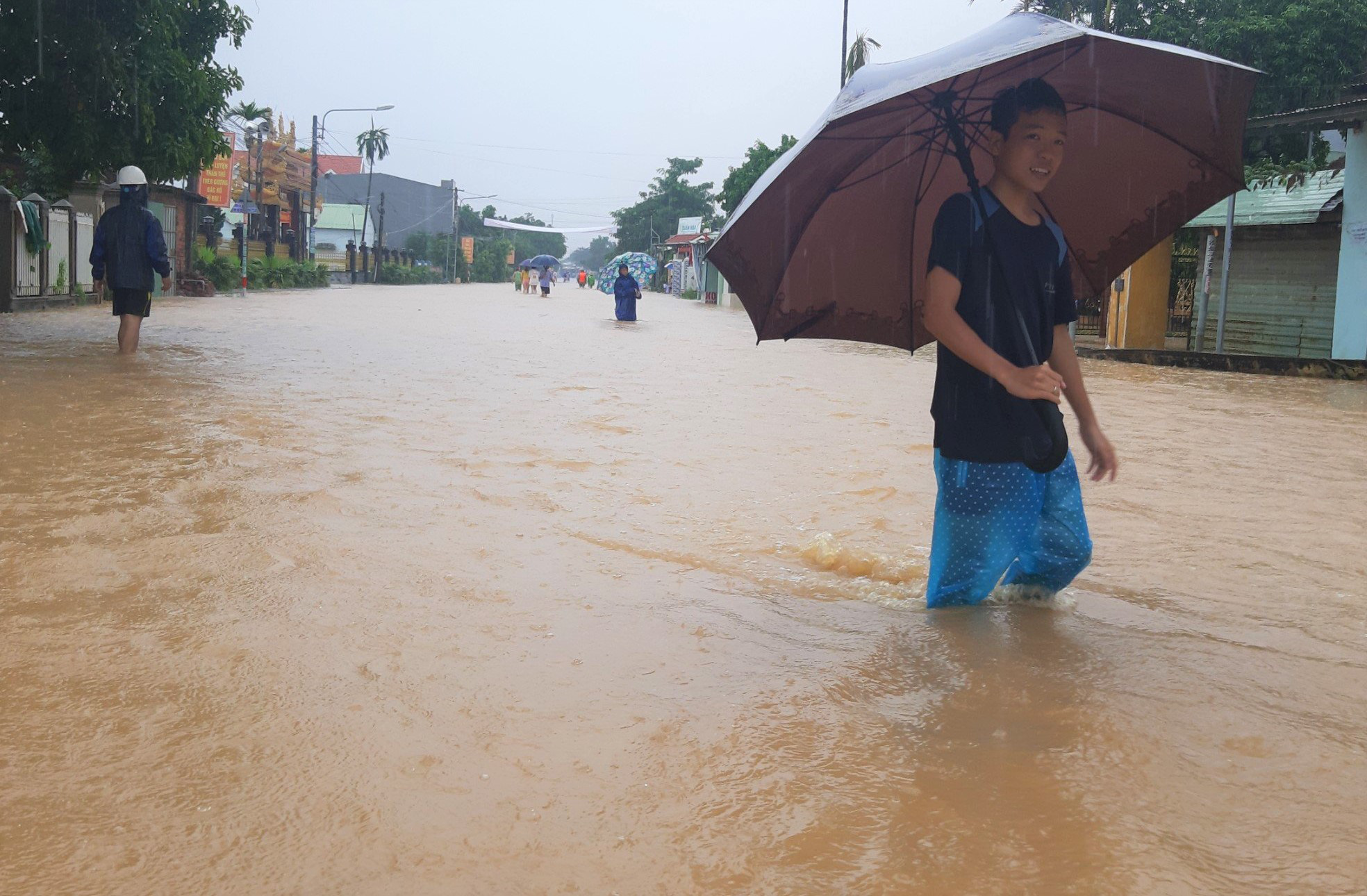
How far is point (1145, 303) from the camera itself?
71.2 feet

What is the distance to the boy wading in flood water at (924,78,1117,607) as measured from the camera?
329cm

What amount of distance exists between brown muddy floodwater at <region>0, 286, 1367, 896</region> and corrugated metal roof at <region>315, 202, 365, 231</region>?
7203 centimetres

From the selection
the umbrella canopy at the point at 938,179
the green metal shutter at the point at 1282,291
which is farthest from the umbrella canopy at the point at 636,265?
the umbrella canopy at the point at 938,179

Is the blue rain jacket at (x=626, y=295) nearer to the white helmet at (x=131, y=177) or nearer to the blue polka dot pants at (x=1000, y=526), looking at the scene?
the white helmet at (x=131, y=177)

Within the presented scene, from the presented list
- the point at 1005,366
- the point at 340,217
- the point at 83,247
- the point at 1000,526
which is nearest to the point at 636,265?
the point at 83,247

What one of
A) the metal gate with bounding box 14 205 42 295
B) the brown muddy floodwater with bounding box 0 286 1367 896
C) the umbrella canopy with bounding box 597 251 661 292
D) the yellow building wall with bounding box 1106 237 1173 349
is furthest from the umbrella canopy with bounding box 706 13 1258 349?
the umbrella canopy with bounding box 597 251 661 292

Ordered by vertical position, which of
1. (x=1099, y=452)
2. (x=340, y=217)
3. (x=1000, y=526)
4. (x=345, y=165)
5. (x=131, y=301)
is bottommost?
(x=1000, y=526)

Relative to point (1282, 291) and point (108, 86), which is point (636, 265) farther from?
point (108, 86)

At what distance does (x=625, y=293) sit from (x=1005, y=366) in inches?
925

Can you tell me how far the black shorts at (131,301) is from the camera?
10977 millimetres

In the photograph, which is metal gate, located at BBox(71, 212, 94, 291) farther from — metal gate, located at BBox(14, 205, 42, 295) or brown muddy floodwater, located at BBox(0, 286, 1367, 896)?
brown muddy floodwater, located at BBox(0, 286, 1367, 896)

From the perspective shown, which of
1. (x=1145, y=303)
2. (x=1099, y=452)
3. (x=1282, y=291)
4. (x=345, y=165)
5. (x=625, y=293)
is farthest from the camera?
(x=345, y=165)

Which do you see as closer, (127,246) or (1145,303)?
(127,246)

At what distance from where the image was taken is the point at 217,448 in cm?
699
